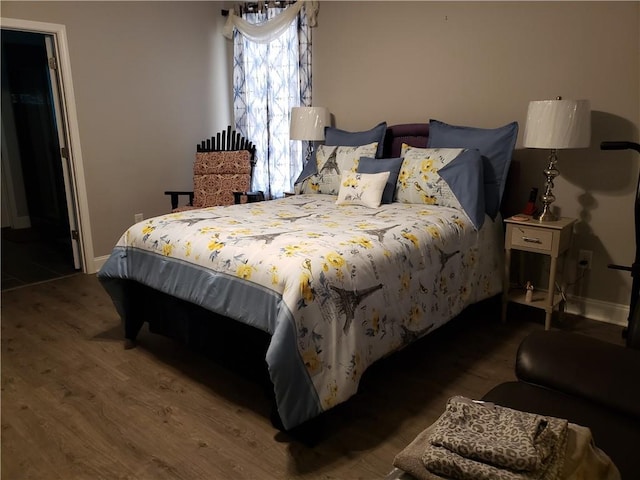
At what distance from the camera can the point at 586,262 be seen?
309 centimetres

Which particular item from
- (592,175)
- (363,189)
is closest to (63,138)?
(363,189)

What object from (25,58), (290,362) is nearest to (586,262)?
(290,362)

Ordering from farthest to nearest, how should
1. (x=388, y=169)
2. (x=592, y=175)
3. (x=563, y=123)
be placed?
(x=388, y=169) < (x=592, y=175) < (x=563, y=123)

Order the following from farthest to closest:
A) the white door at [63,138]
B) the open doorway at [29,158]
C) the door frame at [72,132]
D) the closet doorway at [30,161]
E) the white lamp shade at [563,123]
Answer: the open doorway at [29,158] → the closet doorway at [30,161] → the white door at [63,138] → the door frame at [72,132] → the white lamp shade at [563,123]

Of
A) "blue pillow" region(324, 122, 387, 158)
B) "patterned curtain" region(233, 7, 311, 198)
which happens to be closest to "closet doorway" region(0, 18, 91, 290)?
"patterned curtain" region(233, 7, 311, 198)

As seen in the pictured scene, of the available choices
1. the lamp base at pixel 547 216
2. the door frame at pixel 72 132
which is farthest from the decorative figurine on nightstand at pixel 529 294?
the door frame at pixel 72 132

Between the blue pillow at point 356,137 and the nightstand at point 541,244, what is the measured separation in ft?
3.92

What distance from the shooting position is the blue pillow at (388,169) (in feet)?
10.6

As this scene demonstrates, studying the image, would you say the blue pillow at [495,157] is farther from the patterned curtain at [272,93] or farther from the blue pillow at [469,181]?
A: the patterned curtain at [272,93]

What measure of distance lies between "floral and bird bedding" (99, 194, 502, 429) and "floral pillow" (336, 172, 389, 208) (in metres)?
0.13

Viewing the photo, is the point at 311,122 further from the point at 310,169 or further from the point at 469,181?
the point at 469,181

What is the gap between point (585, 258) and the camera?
3.09 meters

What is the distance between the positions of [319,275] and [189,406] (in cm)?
95

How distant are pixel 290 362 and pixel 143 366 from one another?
1.21 meters
